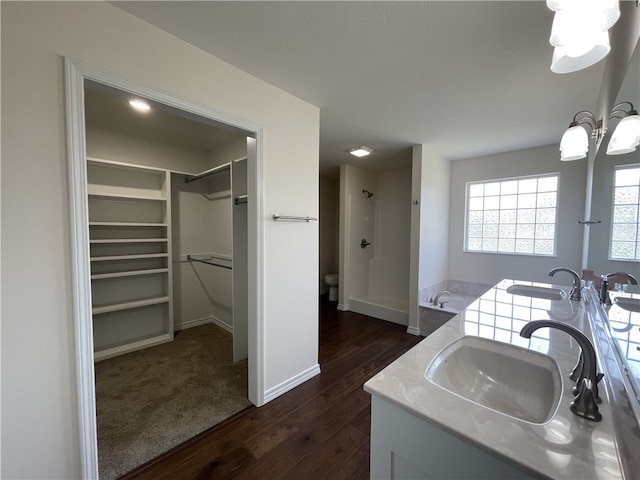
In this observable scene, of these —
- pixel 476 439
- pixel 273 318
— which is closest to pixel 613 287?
pixel 476 439

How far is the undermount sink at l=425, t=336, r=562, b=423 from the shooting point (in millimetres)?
945

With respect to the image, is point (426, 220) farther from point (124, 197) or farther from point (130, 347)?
point (130, 347)

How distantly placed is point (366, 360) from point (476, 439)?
209 cm

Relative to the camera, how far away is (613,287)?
1320mm

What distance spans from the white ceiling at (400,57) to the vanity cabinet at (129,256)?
6.52 ft

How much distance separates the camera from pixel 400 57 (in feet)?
4.93

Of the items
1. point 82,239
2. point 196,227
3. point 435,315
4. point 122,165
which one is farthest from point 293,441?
point 122,165

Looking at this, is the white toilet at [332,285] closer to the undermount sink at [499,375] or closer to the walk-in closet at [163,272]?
the walk-in closet at [163,272]

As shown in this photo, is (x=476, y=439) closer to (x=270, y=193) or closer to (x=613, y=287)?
(x=613, y=287)

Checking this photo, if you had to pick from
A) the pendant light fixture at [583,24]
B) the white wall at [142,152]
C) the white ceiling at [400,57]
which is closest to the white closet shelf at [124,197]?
the white wall at [142,152]

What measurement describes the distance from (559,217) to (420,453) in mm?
3286

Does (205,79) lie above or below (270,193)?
above

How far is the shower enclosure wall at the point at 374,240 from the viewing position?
13.5ft

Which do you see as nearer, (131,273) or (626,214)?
(626,214)
